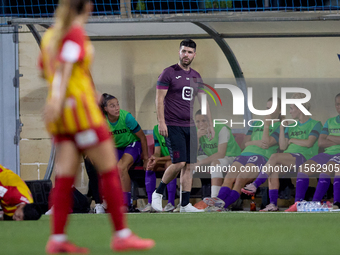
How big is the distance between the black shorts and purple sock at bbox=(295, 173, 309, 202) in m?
1.19

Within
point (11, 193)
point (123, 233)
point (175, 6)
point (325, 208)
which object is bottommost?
point (325, 208)

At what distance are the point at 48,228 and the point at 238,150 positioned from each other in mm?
3346

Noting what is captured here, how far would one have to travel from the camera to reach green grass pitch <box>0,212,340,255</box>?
9.03 feet

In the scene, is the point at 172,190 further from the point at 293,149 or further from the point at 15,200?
the point at 15,200

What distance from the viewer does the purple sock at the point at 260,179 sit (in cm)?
644

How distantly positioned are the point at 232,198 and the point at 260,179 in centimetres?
40

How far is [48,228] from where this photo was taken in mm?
4055

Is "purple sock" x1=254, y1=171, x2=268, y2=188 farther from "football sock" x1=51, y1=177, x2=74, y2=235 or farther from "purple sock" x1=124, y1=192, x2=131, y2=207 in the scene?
"football sock" x1=51, y1=177, x2=74, y2=235

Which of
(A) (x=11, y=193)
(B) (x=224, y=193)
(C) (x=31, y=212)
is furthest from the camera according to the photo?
(B) (x=224, y=193)

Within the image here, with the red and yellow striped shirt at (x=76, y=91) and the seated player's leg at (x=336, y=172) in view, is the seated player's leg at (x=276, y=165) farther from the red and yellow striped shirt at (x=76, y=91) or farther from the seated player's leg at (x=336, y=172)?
the red and yellow striped shirt at (x=76, y=91)

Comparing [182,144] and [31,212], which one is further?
[182,144]

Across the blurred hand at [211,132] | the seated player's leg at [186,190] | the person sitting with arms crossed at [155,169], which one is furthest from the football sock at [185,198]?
the blurred hand at [211,132]

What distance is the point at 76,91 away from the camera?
2.56 meters

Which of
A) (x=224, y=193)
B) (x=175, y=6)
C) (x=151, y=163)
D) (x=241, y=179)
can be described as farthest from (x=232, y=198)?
(x=175, y=6)
